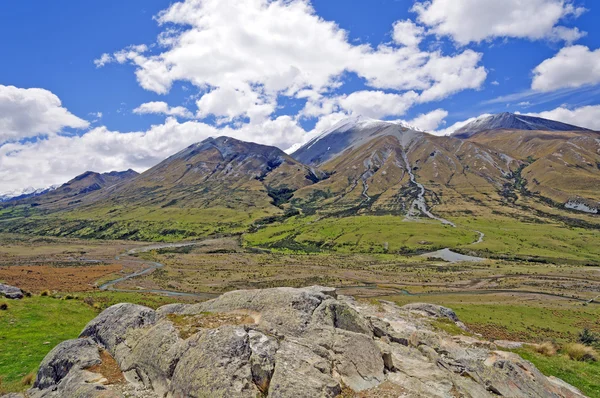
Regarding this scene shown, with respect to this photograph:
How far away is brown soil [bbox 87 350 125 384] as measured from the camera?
19.1 meters

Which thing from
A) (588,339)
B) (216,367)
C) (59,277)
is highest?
(216,367)

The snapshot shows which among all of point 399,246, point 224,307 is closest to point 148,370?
point 224,307

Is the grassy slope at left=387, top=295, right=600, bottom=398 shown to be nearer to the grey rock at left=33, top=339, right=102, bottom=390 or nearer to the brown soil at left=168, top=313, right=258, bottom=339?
the brown soil at left=168, top=313, right=258, bottom=339

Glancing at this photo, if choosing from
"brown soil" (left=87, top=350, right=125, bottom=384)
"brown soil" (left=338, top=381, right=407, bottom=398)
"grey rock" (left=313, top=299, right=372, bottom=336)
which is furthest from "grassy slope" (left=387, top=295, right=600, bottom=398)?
"brown soil" (left=87, top=350, right=125, bottom=384)

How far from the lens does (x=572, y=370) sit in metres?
28.3

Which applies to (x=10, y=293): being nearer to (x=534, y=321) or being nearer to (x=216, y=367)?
(x=216, y=367)

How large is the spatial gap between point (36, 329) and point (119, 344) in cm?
2202

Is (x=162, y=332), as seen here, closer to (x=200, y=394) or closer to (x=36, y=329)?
(x=200, y=394)

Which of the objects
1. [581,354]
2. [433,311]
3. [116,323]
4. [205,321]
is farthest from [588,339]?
[116,323]

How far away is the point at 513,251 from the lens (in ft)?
559

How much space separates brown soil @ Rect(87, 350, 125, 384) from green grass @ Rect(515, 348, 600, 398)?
32239 mm

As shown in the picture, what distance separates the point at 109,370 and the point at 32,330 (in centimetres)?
2366

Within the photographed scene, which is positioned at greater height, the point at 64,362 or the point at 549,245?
the point at 64,362

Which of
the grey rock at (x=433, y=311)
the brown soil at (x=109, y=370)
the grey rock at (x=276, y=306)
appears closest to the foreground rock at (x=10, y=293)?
the brown soil at (x=109, y=370)
